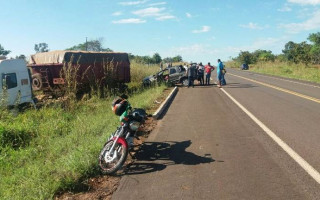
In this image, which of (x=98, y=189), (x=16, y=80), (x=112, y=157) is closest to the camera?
(x=98, y=189)

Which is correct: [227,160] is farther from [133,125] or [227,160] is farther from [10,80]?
[10,80]

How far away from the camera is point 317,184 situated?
4578mm

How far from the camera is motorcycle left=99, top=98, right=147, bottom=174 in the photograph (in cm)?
566

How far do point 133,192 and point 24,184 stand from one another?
2.02 m

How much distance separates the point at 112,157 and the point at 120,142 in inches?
12.3

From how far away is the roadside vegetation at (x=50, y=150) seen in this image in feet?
17.1

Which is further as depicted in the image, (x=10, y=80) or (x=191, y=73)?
(x=191, y=73)

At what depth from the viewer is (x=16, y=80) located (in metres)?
14.9

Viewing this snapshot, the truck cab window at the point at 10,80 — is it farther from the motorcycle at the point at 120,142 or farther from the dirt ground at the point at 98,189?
the dirt ground at the point at 98,189

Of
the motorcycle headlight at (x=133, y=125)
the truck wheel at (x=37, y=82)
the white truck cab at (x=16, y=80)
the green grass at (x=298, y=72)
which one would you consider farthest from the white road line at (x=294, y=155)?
the green grass at (x=298, y=72)

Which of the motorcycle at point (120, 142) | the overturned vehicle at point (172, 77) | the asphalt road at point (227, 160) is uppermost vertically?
the overturned vehicle at point (172, 77)

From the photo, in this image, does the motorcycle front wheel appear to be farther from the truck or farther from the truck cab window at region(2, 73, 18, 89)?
the truck cab window at region(2, 73, 18, 89)

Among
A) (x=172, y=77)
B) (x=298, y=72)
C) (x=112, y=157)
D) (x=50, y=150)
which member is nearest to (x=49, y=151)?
(x=50, y=150)

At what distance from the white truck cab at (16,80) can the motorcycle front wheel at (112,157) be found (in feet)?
33.0
